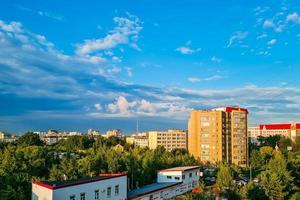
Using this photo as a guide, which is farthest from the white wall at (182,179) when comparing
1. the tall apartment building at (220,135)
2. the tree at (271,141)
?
the tree at (271,141)

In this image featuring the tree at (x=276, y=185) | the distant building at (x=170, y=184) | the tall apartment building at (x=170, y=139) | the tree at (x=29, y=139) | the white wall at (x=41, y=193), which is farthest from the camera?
the tall apartment building at (x=170, y=139)

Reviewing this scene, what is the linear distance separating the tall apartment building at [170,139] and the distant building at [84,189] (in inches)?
3214

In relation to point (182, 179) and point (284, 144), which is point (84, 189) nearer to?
point (182, 179)

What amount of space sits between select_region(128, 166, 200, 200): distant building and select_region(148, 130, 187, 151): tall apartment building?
227 feet

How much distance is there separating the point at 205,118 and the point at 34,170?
3485 centimetres

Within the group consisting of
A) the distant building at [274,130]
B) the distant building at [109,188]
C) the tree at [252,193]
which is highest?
the distant building at [274,130]

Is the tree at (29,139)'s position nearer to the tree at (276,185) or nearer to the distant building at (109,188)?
Answer: the distant building at (109,188)

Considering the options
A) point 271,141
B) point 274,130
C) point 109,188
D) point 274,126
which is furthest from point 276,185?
point 274,126

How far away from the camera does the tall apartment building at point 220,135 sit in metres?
63.7

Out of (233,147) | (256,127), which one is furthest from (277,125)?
(233,147)

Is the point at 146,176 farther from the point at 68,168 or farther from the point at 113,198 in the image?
the point at 113,198

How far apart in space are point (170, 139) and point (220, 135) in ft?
143

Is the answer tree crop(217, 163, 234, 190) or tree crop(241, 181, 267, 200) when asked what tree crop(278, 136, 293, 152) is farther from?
tree crop(241, 181, 267, 200)

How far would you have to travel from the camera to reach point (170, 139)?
106 m
